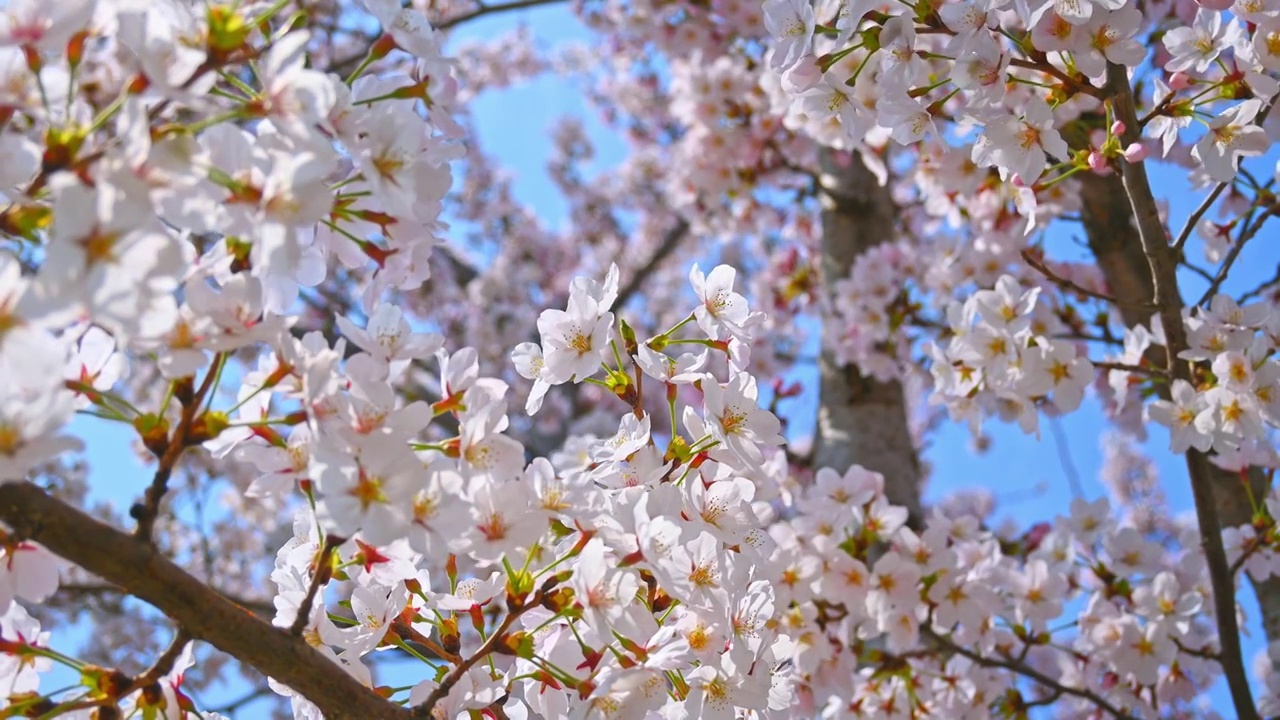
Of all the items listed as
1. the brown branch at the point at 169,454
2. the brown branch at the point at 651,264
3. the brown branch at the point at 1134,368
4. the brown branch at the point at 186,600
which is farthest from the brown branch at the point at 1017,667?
the brown branch at the point at 651,264

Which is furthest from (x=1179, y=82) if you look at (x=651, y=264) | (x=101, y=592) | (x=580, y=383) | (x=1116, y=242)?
(x=651, y=264)

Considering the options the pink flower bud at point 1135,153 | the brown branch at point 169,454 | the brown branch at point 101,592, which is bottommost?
the brown branch at point 169,454

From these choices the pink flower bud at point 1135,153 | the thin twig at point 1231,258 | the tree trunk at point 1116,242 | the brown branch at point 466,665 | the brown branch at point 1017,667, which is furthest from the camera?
the tree trunk at point 1116,242

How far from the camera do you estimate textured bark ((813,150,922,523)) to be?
325 centimetres

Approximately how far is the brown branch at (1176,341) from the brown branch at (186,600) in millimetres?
1514

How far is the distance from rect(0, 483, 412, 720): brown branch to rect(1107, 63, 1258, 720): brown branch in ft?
4.97

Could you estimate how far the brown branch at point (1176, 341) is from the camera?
169 cm

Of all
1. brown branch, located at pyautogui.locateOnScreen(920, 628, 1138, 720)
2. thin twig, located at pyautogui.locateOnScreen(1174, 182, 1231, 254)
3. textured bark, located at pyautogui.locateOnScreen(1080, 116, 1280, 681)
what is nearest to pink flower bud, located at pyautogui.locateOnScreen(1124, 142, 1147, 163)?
thin twig, located at pyautogui.locateOnScreen(1174, 182, 1231, 254)

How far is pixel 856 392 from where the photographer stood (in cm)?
352

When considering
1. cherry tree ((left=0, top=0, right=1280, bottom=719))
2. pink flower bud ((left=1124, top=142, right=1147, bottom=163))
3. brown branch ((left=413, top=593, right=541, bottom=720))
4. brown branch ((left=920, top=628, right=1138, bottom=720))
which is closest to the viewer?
cherry tree ((left=0, top=0, right=1280, bottom=719))

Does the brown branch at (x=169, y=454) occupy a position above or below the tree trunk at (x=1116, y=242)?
below

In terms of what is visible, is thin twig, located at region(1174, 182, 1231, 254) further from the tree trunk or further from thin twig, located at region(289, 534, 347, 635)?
thin twig, located at region(289, 534, 347, 635)

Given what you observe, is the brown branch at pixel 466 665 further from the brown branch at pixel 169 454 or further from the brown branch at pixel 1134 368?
the brown branch at pixel 1134 368

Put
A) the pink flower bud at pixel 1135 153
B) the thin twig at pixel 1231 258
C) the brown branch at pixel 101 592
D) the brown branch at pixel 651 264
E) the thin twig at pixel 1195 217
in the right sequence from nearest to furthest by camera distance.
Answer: the pink flower bud at pixel 1135 153, the thin twig at pixel 1195 217, the thin twig at pixel 1231 258, the brown branch at pixel 101 592, the brown branch at pixel 651 264
